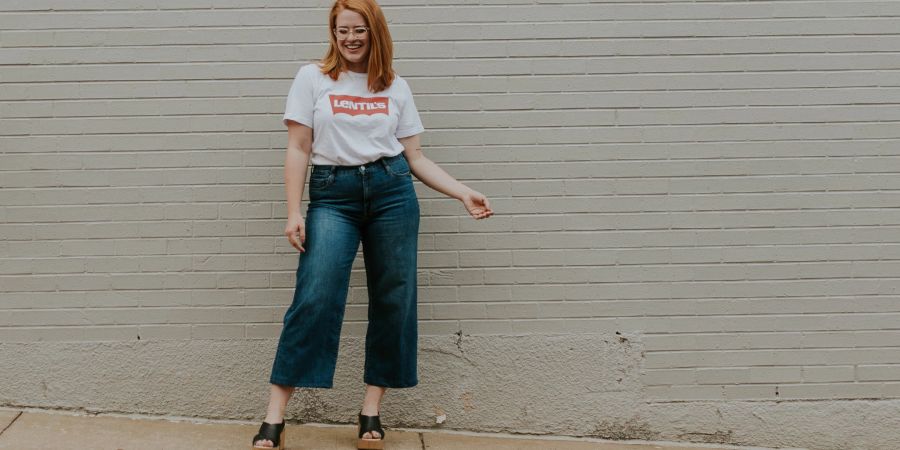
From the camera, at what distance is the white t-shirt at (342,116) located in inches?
140

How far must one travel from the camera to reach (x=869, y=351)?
4219mm

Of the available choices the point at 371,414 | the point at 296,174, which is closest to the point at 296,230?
the point at 296,174

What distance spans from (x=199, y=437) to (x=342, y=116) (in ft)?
5.33

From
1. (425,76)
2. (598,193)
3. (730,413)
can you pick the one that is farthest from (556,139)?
(730,413)

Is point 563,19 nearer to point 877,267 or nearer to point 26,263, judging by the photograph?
point 877,267

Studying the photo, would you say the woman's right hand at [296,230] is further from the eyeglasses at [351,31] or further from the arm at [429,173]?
the eyeglasses at [351,31]

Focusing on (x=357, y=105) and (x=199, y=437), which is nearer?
(x=357, y=105)

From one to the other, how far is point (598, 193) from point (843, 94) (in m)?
1.27

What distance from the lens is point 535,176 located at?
13.6 feet

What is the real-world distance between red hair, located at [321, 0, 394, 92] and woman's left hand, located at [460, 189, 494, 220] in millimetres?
592

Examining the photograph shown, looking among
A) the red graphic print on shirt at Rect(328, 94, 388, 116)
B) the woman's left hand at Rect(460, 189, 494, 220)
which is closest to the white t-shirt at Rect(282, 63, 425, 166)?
the red graphic print on shirt at Rect(328, 94, 388, 116)

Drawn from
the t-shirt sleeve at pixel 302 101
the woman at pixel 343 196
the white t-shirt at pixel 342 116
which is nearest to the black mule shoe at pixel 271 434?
the woman at pixel 343 196

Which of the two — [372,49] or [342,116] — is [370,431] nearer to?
[342,116]

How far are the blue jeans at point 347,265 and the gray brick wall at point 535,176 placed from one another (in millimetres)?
437
